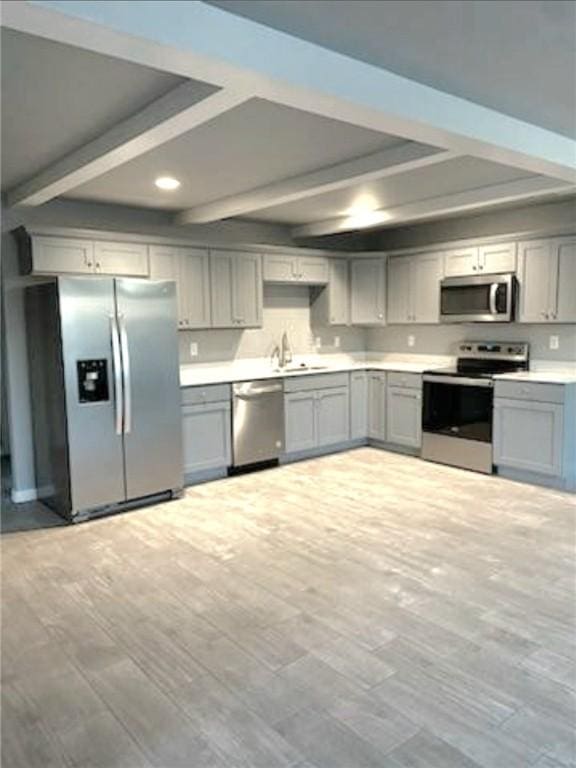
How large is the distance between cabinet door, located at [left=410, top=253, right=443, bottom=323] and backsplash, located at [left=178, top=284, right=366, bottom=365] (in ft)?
3.37

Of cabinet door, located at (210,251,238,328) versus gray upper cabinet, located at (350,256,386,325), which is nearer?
cabinet door, located at (210,251,238,328)

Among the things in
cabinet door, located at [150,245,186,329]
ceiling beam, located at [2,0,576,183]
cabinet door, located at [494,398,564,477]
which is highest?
ceiling beam, located at [2,0,576,183]

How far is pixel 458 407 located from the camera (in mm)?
5457

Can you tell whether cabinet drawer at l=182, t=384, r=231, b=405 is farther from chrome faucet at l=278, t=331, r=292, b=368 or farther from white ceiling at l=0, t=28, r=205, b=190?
white ceiling at l=0, t=28, r=205, b=190

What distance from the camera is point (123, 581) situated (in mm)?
3225

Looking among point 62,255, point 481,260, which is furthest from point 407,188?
point 62,255

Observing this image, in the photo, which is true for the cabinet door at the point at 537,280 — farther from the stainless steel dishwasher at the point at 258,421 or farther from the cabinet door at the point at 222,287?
the cabinet door at the point at 222,287

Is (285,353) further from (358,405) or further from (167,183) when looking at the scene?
(167,183)

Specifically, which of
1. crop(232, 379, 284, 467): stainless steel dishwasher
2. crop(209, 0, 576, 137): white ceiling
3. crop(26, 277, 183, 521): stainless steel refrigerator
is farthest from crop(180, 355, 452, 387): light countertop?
crop(209, 0, 576, 137): white ceiling

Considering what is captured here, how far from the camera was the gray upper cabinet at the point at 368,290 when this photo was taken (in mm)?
6340

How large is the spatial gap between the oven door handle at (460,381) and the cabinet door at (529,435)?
0.61 feet

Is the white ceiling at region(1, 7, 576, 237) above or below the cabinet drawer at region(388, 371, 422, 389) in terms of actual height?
above

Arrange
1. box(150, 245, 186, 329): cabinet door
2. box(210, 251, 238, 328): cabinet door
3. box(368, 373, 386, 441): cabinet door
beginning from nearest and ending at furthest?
1. box(150, 245, 186, 329): cabinet door
2. box(210, 251, 238, 328): cabinet door
3. box(368, 373, 386, 441): cabinet door

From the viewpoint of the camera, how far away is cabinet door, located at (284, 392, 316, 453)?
5609mm
